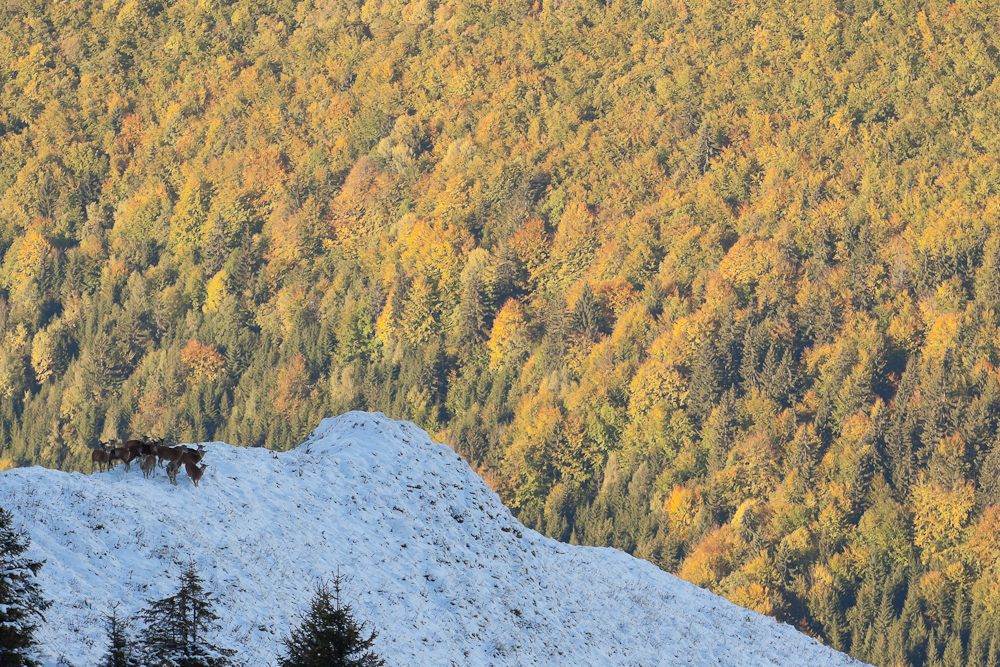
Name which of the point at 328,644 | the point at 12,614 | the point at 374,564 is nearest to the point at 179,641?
the point at 328,644

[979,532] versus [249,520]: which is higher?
[979,532]

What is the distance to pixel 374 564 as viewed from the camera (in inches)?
1512

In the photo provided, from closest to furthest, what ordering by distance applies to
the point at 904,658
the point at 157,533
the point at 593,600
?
the point at 157,533 < the point at 593,600 < the point at 904,658

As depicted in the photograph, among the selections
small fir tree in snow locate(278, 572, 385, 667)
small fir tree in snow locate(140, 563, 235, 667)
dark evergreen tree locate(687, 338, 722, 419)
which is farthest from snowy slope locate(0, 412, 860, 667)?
dark evergreen tree locate(687, 338, 722, 419)

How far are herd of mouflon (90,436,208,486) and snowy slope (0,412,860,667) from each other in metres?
0.39

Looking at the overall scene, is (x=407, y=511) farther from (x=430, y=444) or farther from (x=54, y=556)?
(x=54, y=556)

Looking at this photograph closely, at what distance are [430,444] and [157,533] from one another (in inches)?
621

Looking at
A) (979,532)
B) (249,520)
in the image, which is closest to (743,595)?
(979,532)

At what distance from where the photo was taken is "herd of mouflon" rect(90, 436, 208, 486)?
1412 inches

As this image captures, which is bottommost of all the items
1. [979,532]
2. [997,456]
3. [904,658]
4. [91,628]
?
[91,628]

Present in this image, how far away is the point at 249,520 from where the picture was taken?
36531 millimetres

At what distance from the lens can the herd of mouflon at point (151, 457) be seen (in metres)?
35.9

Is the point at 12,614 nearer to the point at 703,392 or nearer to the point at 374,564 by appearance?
the point at 374,564

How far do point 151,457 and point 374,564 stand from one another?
7.21 meters
